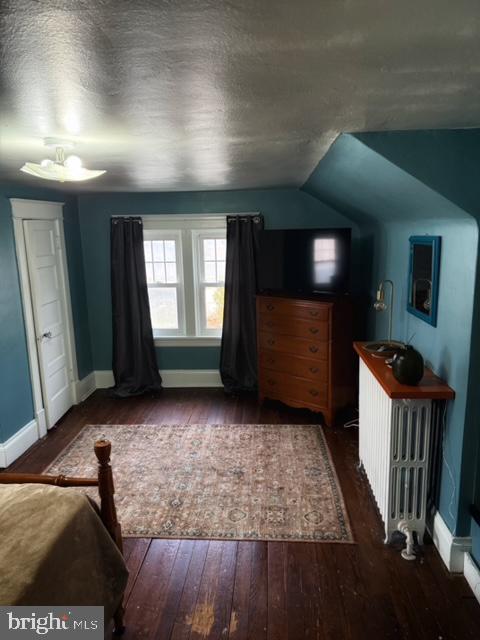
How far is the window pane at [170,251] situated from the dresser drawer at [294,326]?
135 centimetres

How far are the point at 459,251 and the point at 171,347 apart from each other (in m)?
3.64

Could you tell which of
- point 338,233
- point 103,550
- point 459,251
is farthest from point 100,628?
point 338,233

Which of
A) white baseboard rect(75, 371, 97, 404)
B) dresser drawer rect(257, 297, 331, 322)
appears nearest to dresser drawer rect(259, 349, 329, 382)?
dresser drawer rect(257, 297, 331, 322)

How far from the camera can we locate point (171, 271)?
16.7 ft

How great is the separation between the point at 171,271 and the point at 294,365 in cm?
187

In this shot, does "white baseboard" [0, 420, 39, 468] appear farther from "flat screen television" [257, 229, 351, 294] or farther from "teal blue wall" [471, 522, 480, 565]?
"teal blue wall" [471, 522, 480, 565]

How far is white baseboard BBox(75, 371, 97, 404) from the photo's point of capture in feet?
16.1

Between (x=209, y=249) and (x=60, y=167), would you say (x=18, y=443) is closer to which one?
A: (x=60, y=167)

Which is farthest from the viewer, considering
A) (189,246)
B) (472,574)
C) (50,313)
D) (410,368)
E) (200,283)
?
(200,283)

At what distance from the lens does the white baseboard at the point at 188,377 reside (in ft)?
17.2

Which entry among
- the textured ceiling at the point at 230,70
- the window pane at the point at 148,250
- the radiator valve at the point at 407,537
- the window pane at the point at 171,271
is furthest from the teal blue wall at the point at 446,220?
the window pane at the point at 148,250

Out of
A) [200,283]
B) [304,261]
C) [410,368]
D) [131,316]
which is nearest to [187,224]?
[200,283]

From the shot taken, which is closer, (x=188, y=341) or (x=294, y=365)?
(x=294, y=365)

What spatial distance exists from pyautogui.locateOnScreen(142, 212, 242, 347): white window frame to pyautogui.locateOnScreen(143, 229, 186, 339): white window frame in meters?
0.01
